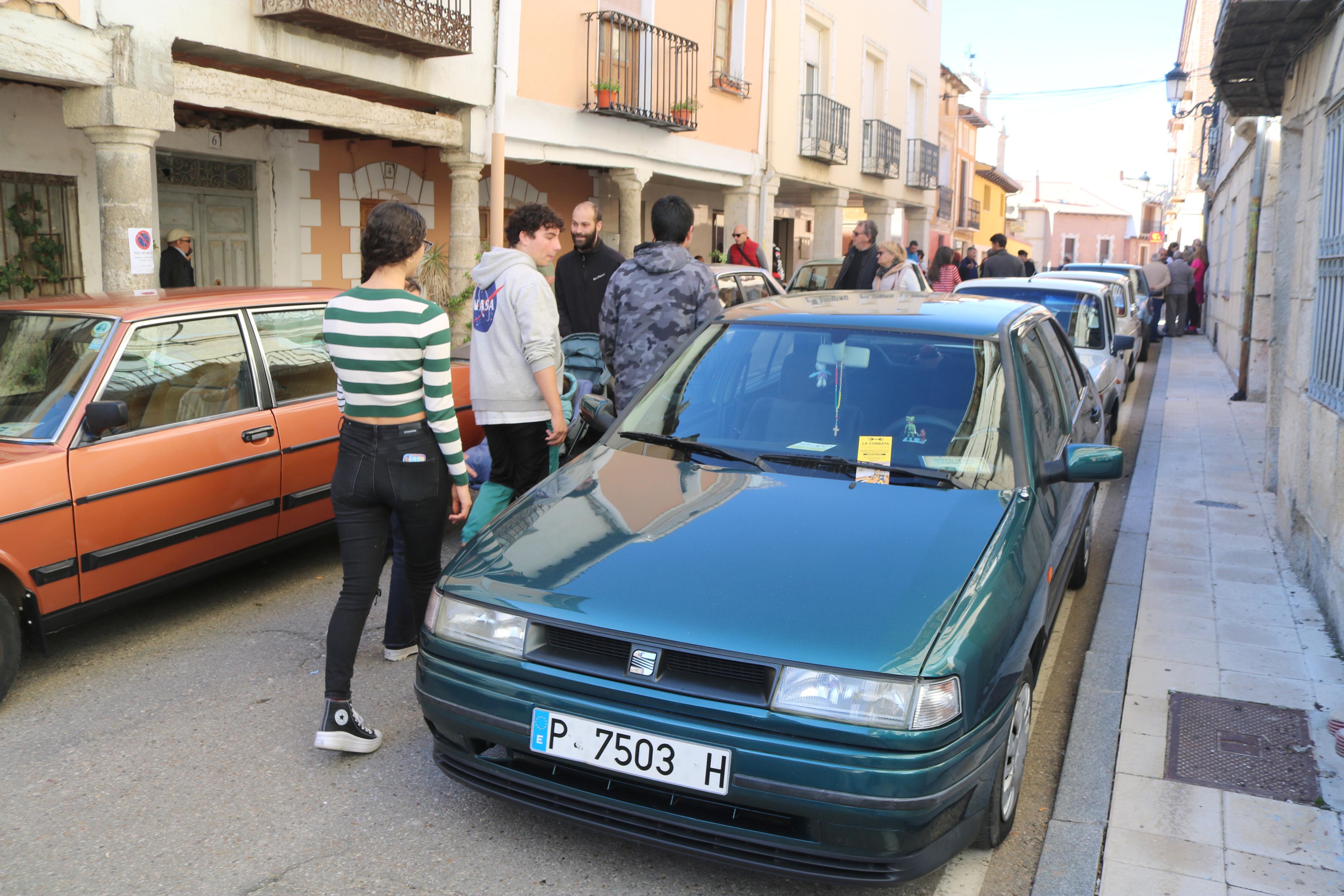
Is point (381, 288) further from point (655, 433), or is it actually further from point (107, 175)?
point (107, 175)

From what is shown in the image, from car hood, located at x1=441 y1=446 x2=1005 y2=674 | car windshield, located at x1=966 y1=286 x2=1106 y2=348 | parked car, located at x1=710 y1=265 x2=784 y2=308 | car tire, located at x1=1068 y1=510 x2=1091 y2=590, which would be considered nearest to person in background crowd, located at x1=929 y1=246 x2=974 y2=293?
parked car, located at x1=710 y1=265 x2=784 y2=308

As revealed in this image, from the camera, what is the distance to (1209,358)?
57.8 feet

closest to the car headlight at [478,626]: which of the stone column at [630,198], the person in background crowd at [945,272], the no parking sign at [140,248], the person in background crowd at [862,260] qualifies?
the no parking sign at [140,248]

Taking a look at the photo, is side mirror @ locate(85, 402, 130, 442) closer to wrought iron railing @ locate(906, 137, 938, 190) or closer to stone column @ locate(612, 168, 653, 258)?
stone column @ locate(612, 168, 653, 258)

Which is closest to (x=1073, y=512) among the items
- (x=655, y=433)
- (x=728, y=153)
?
(x=655, y=433)

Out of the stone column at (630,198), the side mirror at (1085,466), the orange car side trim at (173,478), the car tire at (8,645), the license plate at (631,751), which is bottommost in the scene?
the car tire at (8,645)

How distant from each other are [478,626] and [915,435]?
165cm

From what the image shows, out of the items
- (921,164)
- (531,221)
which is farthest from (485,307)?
(921,164)

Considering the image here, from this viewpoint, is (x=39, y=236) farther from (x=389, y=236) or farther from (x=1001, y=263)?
(x=1001, y=263)

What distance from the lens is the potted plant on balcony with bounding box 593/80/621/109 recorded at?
45.8 ft

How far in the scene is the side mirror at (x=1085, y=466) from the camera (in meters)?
3.71

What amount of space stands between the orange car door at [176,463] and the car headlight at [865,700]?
3.02 m

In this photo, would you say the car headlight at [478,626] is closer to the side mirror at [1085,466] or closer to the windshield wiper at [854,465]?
the windshield wiper at [854,465]

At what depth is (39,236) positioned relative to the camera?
1006cm
